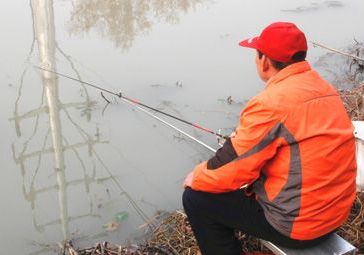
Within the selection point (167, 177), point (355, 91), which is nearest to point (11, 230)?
point (167, 177)

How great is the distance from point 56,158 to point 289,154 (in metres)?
1.98

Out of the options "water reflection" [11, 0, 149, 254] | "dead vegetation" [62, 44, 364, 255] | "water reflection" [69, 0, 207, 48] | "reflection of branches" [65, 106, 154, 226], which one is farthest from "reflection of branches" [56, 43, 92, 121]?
"dead vegetation" [62, 44, 364, 255]

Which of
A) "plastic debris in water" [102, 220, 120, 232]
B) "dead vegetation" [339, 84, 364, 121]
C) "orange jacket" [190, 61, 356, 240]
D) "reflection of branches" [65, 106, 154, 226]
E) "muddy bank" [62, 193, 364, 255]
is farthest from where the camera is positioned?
"dead vegetation" [339, 84, 364, 121]

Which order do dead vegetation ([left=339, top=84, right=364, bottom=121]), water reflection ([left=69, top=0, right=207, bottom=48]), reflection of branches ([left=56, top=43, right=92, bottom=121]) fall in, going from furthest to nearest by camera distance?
water reflection ([left=69, top=0, right=207, bottom=48]) < reflection of branches ([left=56, top=43, right=92, bottom=121]) < dead vegetation ([left=339, top=84, right=364, bottom=121])

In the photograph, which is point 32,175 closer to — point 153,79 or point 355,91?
point 153,79

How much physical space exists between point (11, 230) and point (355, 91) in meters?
2.71

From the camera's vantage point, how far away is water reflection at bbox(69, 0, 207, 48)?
16.8 feet

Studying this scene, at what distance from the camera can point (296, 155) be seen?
1.75 meters

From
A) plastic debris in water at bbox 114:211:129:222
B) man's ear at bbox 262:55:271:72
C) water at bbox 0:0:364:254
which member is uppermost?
man's ear at bbox 262:55:271:72

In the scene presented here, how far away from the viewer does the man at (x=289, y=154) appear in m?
1.73

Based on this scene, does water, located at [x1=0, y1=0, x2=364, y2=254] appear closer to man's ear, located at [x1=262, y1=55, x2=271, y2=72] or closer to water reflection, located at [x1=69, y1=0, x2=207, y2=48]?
water reflection, located at [x1=69, y1=0, x2=207, y2=48]

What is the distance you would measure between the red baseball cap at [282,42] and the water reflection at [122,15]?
3.18 m

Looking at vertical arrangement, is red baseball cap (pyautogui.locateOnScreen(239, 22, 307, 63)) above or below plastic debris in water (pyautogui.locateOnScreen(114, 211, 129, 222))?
above

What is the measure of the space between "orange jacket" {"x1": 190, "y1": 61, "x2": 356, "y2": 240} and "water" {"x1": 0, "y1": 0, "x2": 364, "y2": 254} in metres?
1.15
